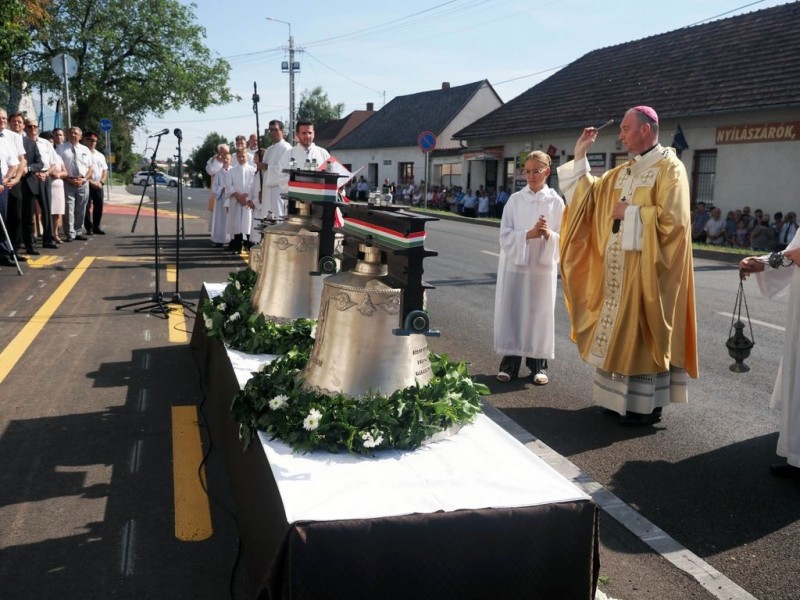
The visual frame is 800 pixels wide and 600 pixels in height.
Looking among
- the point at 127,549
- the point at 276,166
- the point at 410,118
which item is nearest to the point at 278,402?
the point at 127,549

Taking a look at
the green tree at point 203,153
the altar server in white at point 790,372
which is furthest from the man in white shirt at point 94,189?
the green tree at point 203,153

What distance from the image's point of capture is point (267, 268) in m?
5.21

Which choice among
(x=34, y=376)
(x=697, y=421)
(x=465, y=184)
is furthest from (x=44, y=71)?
(x=697, y=421)

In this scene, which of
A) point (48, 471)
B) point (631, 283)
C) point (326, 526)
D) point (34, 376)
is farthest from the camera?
point (34, 376)

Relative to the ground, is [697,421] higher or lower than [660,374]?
lower

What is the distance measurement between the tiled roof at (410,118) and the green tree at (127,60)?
45.5ft

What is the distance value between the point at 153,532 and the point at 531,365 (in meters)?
4.10

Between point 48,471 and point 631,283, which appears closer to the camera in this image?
point 48,471

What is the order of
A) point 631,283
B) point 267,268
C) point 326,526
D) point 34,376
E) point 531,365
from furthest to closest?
point 531,365
point 34,376
point 631,283
point 267,268
point 326,526

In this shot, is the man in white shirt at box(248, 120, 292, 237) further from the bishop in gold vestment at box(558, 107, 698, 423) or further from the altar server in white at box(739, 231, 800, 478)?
the altar server in white at box(739, 231, 800, 478)

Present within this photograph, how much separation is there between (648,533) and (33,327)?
21.8 feet

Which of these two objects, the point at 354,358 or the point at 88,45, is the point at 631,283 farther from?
the point at 88,45

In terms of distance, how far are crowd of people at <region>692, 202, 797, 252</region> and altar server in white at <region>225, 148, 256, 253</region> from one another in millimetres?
13499

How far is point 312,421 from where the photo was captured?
332cm
